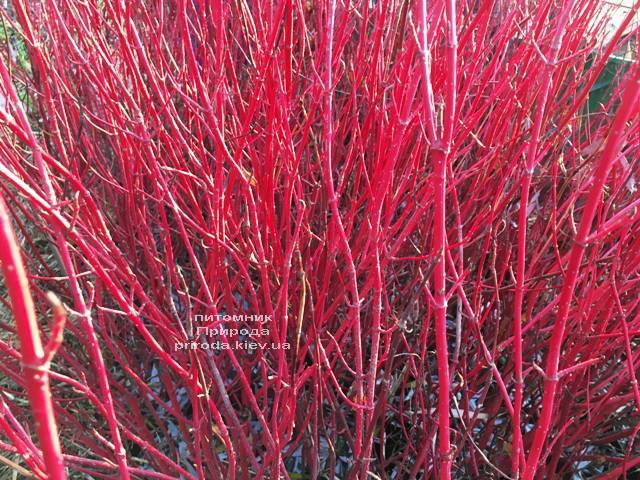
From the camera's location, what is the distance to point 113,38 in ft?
9.04

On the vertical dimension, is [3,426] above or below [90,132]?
below

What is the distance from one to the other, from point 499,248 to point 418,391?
0.57 m

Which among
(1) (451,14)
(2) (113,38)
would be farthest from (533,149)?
(2) (113,38)

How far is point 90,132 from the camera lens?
2166 mm

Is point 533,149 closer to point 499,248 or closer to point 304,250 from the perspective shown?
point 304,250

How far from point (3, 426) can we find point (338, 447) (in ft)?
3.89

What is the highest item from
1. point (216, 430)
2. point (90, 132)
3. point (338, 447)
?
point (90, 132)

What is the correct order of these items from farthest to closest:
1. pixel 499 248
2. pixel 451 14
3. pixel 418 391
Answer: pixel 499 248 < pixel 418 391 < pixel 451 14

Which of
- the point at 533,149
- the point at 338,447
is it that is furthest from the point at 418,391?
the point at 533,149

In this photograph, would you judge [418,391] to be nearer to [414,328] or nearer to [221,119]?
[414,328]

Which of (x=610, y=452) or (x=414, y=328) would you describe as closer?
(x=414, y=328)

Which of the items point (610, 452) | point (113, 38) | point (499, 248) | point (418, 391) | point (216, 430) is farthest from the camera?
point (113, 38)

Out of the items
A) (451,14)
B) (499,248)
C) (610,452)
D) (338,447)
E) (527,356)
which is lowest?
(610,452)

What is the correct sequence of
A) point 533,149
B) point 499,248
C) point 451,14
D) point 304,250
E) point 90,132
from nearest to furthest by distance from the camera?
point 451,14
point 533,149
point 304,250
point 499,248
point 90,132
